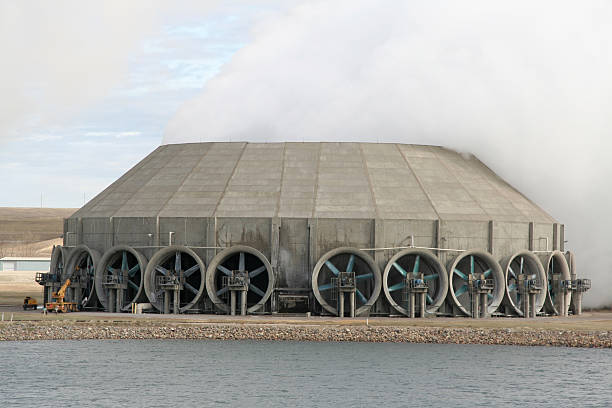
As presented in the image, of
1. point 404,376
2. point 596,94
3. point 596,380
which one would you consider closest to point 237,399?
point 404,376

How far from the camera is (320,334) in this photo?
80.2 metres

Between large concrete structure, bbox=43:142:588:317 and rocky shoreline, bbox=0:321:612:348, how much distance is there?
26.9 feet

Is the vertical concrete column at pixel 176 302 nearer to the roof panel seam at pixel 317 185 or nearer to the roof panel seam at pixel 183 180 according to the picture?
the roof panel seam at pixel 183 180

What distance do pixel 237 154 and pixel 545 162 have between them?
91.8 feet

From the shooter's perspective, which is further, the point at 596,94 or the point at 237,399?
the point at 596,94

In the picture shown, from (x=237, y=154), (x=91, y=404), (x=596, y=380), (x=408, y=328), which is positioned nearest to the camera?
(x=91, y=404)

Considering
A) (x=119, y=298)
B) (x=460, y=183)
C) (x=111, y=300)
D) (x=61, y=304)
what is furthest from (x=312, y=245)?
(x=61, y=304)

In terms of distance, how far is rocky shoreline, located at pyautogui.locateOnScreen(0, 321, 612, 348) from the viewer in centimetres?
8012

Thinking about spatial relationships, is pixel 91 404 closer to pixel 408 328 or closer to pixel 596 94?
pixel 408 328

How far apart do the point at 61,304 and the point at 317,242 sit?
21047 millimetres

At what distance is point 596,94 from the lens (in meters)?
108

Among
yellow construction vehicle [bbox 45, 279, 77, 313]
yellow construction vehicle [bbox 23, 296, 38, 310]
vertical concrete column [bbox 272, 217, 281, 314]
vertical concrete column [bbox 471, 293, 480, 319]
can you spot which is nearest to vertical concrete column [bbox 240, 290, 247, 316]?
vertical concrete column [bbox 272, 217, 281, 314]

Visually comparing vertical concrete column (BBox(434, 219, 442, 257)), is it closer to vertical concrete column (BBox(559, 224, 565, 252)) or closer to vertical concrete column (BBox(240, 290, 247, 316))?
vertical concrete column (BBox(240, 290, 247, 316))

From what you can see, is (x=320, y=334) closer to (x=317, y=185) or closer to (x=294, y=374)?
(x=294, y=374)
